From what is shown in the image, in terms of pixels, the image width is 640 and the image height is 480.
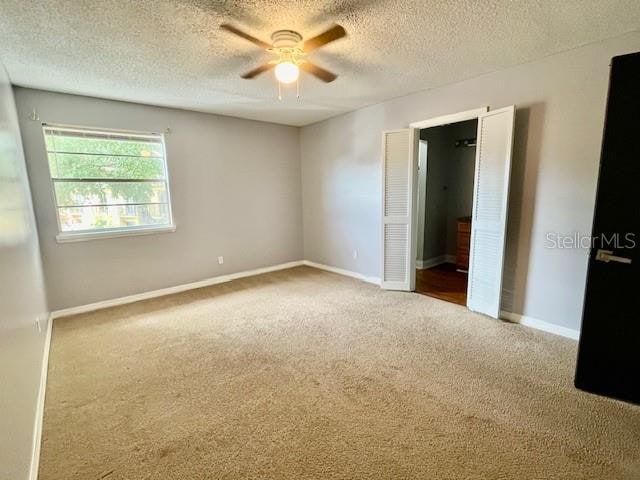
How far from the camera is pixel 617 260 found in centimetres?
188

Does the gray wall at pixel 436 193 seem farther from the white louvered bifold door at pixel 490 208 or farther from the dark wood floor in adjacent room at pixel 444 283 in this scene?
the white louvered bifold door at pixel 490 208

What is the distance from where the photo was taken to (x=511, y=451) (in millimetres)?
1589

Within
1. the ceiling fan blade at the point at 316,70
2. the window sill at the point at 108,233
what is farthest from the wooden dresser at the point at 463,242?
the window sill at the point at 108,233

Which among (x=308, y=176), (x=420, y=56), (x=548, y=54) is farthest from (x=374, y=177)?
(x=548, y=54)

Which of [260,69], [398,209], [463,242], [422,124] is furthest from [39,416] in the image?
[463,242]

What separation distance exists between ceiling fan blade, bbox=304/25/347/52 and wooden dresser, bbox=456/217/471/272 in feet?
12.4

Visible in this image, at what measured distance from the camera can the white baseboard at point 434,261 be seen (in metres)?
5.34

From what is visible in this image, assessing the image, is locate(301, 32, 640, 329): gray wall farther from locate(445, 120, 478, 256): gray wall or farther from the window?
the window

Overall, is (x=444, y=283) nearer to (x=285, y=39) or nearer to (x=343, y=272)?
(x=343, y=272)

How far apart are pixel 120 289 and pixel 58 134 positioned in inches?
76.3

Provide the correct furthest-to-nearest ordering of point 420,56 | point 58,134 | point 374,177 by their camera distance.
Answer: point 374,177, point 58,134, point 420,56

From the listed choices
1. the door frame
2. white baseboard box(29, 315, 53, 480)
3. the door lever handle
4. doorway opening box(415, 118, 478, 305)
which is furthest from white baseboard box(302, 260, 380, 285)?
white baseboard box(29, 315, 53, 480)

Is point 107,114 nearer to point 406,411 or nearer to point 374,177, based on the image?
point 374,177

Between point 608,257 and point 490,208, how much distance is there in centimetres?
131
